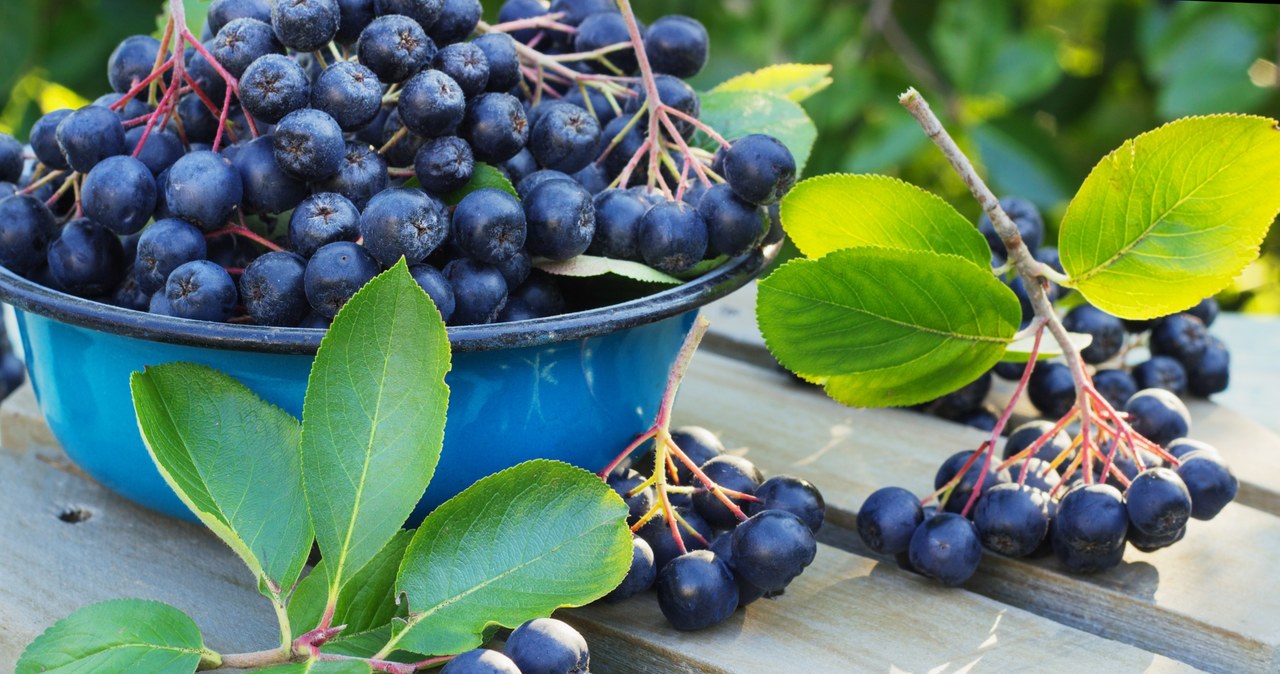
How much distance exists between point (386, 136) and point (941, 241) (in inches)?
19.0

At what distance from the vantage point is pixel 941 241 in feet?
3.34

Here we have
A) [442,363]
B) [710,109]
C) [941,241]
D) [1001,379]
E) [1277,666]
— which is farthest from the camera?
[1001,379]

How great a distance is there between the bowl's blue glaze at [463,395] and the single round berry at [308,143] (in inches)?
5.6

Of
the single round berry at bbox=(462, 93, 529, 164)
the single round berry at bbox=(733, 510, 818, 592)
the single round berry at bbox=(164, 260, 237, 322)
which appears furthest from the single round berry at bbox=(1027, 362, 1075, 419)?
the single round berry at bbox=(164, 260, 237, 322)

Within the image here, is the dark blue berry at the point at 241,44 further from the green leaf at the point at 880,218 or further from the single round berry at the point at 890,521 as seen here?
the single round berry at the point at 890,521

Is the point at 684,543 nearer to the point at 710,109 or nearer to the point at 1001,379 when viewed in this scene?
the point at 710,109

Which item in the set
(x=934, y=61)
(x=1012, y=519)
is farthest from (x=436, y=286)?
(x=934, y=61)

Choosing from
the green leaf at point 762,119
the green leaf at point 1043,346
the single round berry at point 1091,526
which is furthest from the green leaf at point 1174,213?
the green leaf at point 762,119

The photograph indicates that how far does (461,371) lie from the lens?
88 cm

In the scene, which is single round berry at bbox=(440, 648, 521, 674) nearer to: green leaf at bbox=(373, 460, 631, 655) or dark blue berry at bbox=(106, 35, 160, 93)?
green leaf at bbox=(373, 460, 631, 655)

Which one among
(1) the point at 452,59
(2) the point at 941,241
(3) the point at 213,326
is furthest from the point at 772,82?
(3) the point at 213,326

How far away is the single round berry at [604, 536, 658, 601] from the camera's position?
2.94 feet

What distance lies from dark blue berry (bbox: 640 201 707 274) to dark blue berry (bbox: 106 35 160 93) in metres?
0.47

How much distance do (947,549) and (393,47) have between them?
60 cm
